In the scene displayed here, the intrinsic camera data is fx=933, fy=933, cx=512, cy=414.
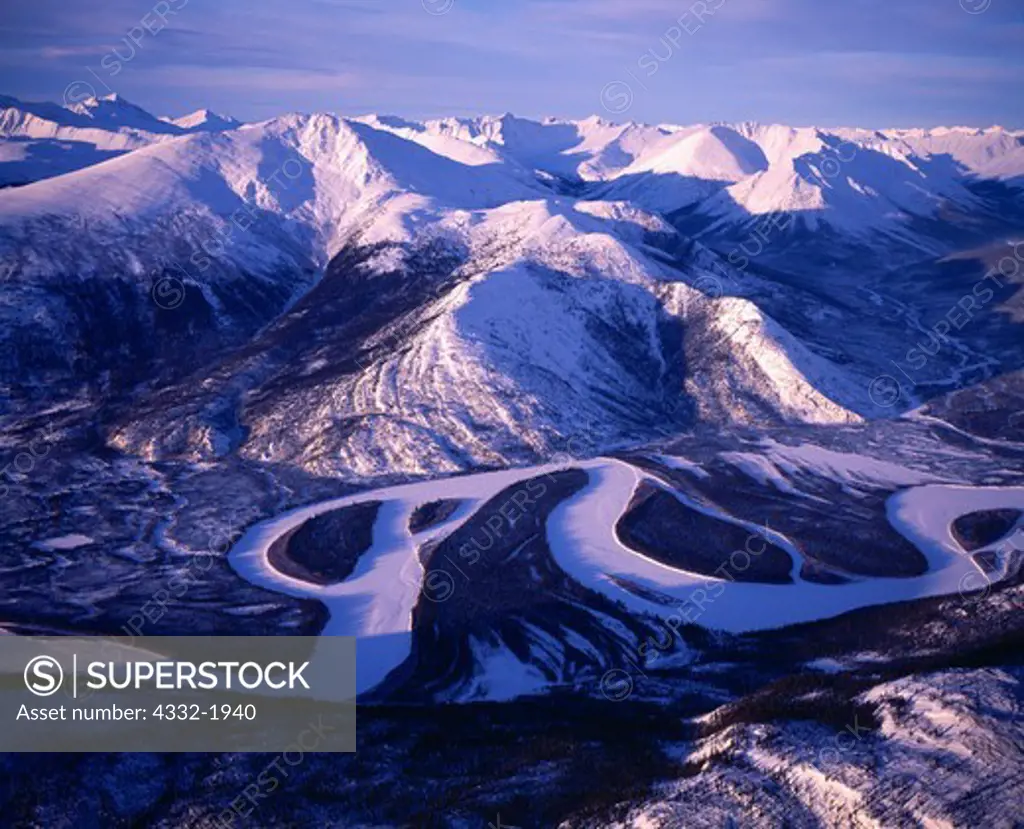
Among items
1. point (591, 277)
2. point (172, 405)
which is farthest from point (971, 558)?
point (172, 405)

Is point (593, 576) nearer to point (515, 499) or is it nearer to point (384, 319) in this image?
point (515, 499)

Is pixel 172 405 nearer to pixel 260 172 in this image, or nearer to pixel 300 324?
pixel 300 324

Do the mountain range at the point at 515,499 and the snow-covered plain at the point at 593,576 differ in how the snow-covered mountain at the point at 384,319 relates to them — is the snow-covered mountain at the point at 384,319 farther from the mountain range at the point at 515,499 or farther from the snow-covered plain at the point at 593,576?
the snow-covered plain at the point at 593,576

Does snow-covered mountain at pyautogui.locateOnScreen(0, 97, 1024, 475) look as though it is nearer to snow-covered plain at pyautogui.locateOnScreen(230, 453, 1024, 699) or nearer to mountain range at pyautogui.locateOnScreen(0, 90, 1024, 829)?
mountain range at pyautogui.locateOnScreen(0, 90, 1024, 829)

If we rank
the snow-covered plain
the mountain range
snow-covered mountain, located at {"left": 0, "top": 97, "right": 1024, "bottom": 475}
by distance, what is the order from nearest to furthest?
the mountain range, the snow-covered plain, snow-covered mountain, located at {"left": 0, "top": 97, "right": 1024, "bottom": 475}

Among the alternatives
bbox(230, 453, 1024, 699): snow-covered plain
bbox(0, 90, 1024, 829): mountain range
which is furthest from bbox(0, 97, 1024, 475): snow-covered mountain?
bbox(230, 453, 1024, 699): snow-covered plain

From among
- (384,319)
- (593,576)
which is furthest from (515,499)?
(384,319)
